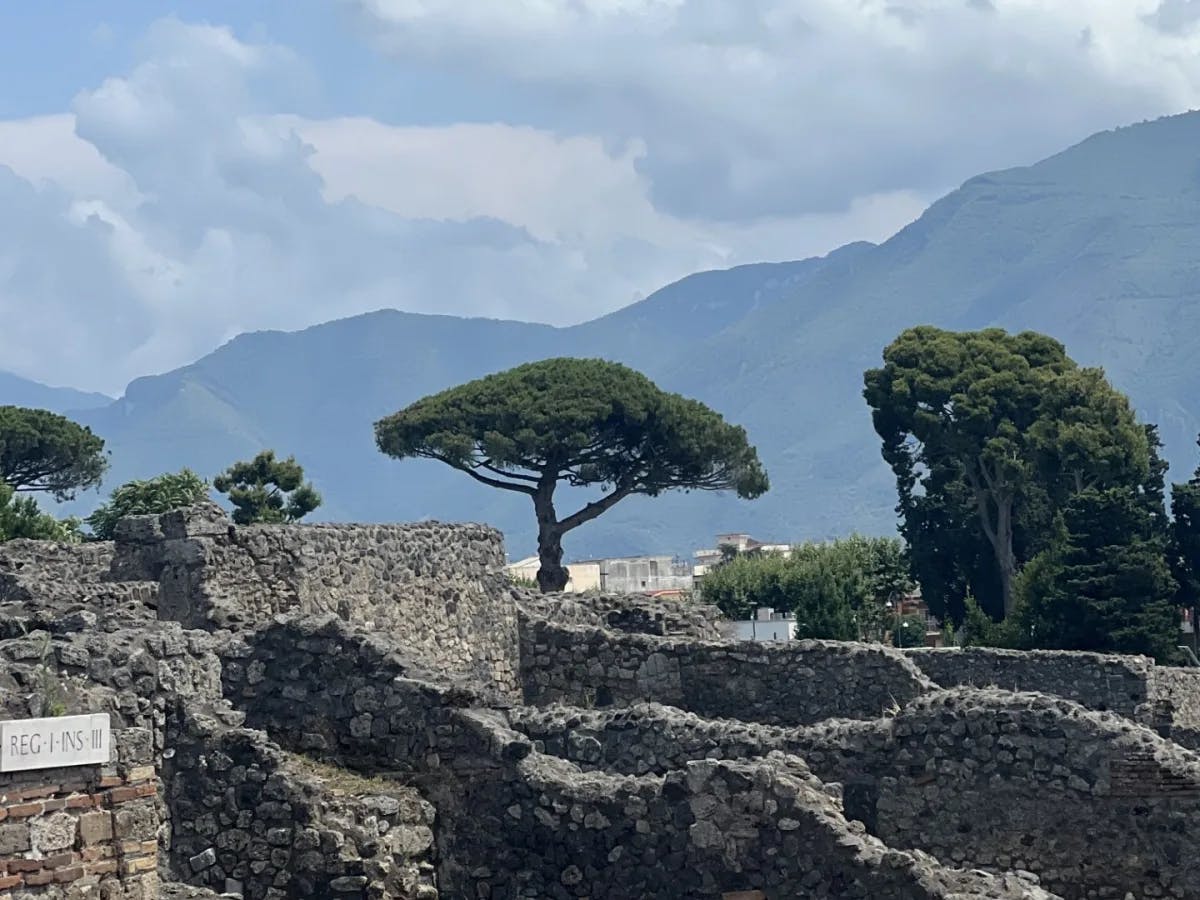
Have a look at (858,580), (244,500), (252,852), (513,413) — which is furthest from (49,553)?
(858,580)

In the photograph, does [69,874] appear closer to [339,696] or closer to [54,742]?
[54,742]

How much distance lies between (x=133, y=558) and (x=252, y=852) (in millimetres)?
6469

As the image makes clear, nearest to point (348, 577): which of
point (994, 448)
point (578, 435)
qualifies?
point (578, 435)

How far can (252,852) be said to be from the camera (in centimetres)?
1543

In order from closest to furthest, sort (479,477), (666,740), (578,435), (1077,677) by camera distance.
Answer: (666,740) < (1077,677) < (479,477) < (578,435)

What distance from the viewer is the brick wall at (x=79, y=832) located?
11742mm

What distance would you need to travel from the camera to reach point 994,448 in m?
71.2

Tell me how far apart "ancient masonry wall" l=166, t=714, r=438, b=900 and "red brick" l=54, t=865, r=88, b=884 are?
335cm

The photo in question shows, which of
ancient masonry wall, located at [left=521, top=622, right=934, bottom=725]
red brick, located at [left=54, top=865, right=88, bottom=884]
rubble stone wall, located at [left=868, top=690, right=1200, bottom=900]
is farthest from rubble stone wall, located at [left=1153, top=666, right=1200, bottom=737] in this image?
red brick, located at [left=54, top=865, right=88, bottom=884]

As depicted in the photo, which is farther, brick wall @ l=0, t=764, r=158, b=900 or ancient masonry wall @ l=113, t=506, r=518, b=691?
ancient masonry wall @ l=113, t=506, r=518, b=691

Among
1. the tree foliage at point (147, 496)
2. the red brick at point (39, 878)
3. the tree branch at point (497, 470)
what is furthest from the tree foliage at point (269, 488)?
the red brick at point (39, 878)

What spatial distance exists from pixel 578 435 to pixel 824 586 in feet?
27.9

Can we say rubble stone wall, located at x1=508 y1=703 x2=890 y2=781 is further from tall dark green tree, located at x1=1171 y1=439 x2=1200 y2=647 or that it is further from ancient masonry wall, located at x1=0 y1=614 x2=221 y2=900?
tall dark green tree, located at x1=1171 y1=439 x2=1200 y2=647

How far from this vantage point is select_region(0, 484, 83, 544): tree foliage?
46719 millimetres
